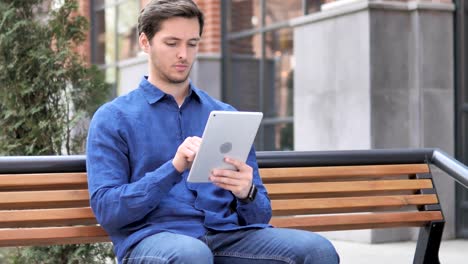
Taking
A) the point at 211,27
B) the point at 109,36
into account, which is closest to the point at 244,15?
the point at 211,27

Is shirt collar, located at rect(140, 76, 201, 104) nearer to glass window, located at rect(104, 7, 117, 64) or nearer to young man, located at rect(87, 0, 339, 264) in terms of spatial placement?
young man, located at rect(87, 0, 339, 264)

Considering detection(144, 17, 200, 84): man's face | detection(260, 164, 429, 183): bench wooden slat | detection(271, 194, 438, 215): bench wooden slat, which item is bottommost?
detection(271, 194, 438, 215): bench wooden slat

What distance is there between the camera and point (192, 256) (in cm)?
335

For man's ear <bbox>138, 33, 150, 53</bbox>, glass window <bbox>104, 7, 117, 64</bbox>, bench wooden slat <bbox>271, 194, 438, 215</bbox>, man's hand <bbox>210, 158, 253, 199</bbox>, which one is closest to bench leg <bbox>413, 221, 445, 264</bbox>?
bench wooden slat <bbox>271, 194, 438, 215</bbox>

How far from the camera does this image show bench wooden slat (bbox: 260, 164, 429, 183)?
15.0ft

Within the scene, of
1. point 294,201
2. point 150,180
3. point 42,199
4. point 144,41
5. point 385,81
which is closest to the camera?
point 150,180

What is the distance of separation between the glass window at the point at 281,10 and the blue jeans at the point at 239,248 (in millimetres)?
7585

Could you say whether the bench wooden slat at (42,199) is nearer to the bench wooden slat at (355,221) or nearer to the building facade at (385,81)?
the bench wooden slat at (355,221)

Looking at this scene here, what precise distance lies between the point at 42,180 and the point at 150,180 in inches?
32.9

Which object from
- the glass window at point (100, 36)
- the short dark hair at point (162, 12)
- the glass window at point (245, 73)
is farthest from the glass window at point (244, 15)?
the short dark hair at point (162, 12)

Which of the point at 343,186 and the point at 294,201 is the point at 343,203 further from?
the point at 294,201

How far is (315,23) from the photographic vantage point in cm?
1000

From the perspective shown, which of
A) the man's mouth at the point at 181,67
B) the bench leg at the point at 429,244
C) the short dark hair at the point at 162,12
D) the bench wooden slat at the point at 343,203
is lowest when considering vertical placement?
the bench leg at the point at 429,244

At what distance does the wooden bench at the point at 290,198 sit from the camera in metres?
4.11
